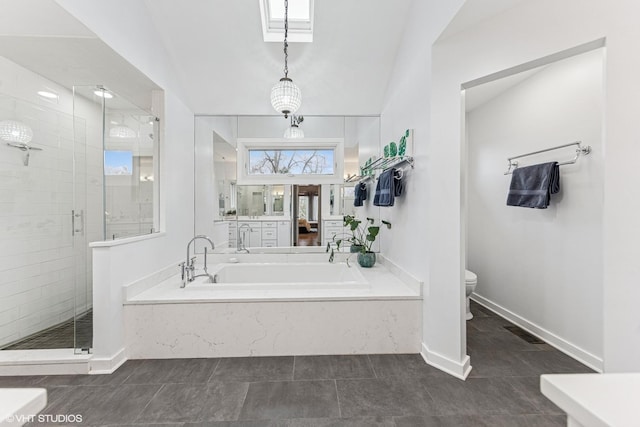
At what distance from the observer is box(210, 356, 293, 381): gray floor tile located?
73.0 inches

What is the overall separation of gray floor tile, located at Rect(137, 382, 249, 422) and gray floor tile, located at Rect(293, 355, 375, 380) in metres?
0.41

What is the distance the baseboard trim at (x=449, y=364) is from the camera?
1857mm

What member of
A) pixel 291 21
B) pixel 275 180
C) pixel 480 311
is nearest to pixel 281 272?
pixel 275 180

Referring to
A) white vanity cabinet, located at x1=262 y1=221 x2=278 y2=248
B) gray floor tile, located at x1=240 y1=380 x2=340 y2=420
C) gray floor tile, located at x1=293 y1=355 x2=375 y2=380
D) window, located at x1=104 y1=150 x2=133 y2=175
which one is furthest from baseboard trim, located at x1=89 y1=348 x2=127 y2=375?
white vanity cabinet, located at x1=262 y1=221 x2=278 y2=248

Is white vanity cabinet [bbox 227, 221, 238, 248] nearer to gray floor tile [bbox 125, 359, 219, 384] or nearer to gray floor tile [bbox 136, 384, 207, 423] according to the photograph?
gray floor tile [bbox 125, 359, 219, 384]

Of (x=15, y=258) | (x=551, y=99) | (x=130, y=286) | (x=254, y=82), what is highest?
(x=254, y=82)

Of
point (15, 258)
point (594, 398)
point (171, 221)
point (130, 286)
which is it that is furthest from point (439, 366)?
point (15, 258)

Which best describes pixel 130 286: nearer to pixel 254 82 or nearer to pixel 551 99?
pixel 254 82

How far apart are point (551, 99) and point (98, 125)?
12.9 feet

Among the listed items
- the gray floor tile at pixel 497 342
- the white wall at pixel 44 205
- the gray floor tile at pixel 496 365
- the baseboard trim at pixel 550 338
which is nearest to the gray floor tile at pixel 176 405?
the white wall at pixel 44 205

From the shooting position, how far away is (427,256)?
207 centimetres

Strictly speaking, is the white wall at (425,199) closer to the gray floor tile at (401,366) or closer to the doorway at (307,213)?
the gray floor tile at (401,366)

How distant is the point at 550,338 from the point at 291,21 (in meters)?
3.79

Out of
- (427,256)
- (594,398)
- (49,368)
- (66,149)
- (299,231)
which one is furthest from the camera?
(299,231)
